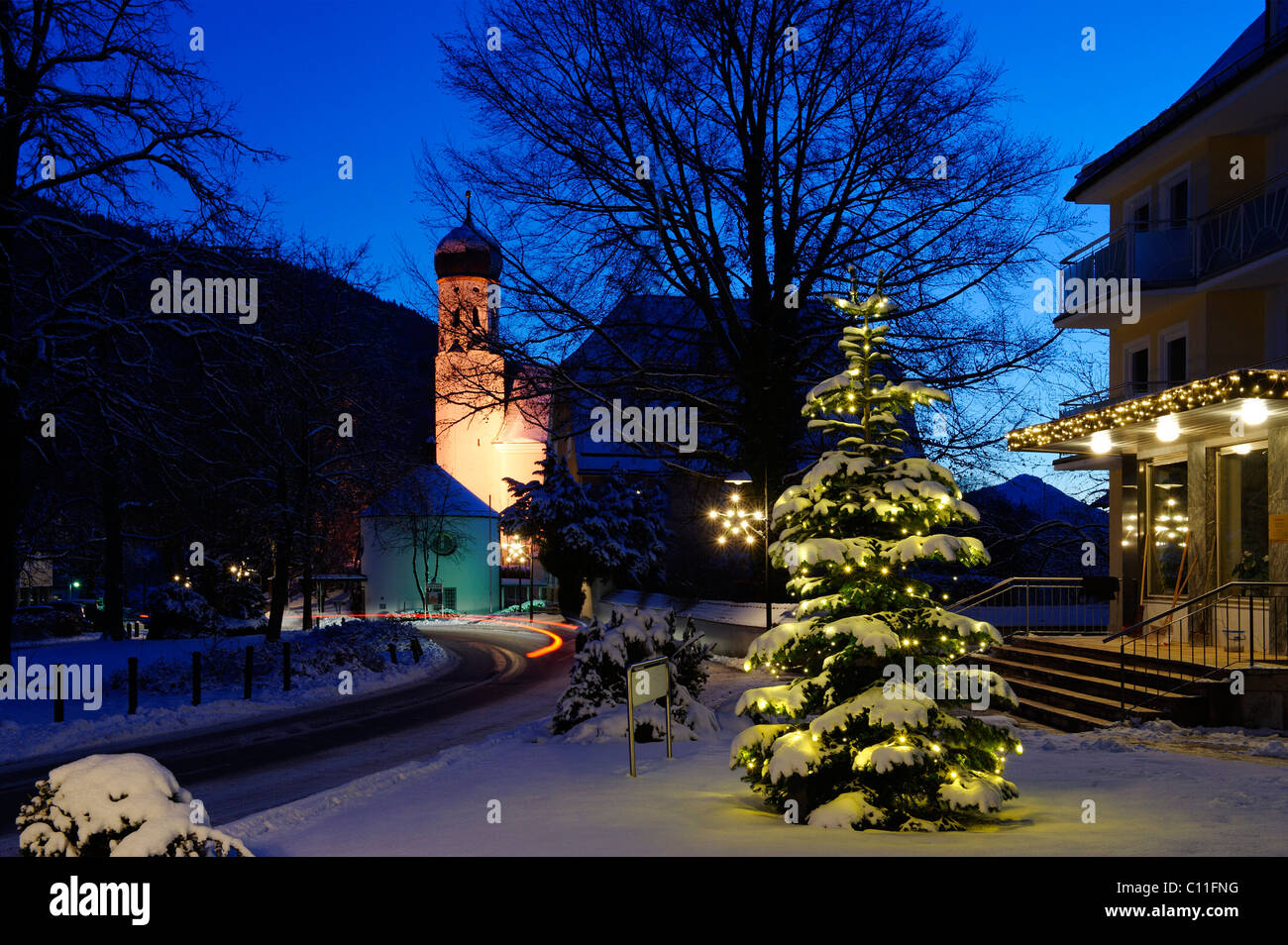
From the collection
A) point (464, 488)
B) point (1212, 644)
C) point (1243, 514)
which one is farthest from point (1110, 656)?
point (464, 488)

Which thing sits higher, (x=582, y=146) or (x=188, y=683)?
(x=582, y=146)

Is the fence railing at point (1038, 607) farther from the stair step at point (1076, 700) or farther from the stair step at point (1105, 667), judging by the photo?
the stair step at point (1076, 700)

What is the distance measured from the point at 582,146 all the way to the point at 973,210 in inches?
322

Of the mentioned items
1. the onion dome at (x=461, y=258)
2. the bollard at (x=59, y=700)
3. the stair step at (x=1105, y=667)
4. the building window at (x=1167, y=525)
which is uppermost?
the onion dome at (x=461, y=258)

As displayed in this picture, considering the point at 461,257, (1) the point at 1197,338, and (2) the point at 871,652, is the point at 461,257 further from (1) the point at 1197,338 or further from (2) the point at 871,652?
(2) the point at 871,652

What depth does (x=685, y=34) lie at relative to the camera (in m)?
22.5

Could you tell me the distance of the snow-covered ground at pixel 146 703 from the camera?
1545cm

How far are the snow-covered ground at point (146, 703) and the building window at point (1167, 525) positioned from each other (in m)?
15.9

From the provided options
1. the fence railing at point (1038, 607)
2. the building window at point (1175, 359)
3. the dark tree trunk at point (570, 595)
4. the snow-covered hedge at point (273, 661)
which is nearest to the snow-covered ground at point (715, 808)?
the fence railing at point (1038, 607)

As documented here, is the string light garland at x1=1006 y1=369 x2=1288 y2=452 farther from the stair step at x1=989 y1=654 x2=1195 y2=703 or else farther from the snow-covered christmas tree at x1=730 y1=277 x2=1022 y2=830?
the snow-covered christmas tree at x1=730 y1=277 x2=1022 y2=830

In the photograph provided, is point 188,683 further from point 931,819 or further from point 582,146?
point 931,819
